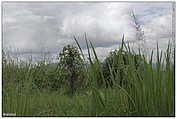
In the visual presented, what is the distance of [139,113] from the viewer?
2.66m

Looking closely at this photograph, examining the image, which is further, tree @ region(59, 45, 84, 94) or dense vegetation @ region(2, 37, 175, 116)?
tree @ region(59, 45, 84, 94)

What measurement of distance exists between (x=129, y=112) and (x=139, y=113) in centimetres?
9

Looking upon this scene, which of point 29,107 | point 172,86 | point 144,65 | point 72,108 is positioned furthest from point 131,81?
point 29,107

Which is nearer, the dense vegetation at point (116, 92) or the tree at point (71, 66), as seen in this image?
the dense vegetation at point (116, 92)

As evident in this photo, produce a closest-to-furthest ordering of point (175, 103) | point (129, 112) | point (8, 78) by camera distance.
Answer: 1. point (175, 103)
2. point (129, 112)
3. point (8, 78)

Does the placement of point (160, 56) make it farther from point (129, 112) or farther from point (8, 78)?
point (8, 78)

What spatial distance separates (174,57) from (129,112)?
0.60 metres

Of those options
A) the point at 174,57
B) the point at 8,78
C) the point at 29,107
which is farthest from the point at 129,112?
the point at 8,78

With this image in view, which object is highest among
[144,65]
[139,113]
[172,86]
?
[144,65]

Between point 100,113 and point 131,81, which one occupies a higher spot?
point 131,81

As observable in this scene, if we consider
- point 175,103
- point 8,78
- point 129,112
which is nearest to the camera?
point 175,103

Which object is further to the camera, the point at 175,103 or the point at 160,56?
the point at 160,56

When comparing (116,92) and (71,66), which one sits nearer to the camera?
(116,92)

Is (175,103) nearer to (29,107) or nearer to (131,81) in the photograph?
(131,81)
